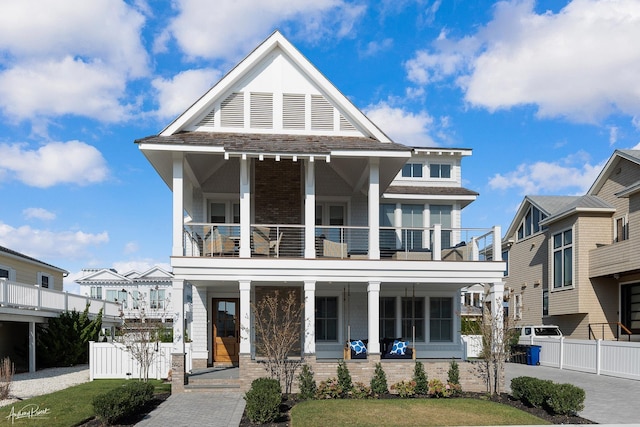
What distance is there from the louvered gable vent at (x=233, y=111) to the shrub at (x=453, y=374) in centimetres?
972

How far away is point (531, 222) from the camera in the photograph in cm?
3459

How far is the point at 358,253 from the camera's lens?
20594mm

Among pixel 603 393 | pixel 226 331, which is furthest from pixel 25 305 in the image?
pixel 603 393

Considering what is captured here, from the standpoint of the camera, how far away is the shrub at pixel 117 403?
12875mm

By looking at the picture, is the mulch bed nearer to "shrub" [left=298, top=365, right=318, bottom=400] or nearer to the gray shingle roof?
"shrub" [left=298, top=365, right=318, bottom=400]

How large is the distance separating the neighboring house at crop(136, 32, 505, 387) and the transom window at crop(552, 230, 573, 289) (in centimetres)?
943

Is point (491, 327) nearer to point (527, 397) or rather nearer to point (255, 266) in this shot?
point (527, 397)

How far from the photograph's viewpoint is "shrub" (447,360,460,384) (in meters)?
17.0

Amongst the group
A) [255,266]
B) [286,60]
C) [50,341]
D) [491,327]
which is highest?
[286,60]

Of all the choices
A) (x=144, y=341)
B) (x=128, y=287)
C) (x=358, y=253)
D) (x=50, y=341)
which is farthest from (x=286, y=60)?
(x=128, y=287)

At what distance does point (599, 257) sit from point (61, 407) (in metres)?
22.6

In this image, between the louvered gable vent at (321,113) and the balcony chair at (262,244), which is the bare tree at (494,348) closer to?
Result: the balcony chair at (262,244)

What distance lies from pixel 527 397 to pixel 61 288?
3159 centimetres

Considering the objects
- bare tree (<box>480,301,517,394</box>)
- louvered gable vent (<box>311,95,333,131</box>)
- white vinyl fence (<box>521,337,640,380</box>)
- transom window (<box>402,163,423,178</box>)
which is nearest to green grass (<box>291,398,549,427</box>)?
bare tree (<box>480,301,517,394</box>)
